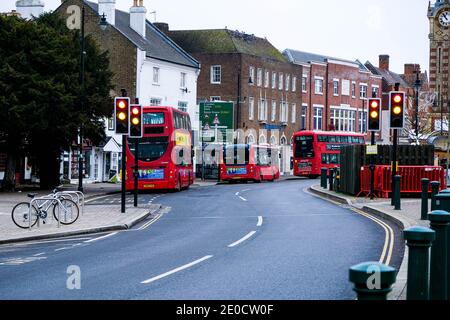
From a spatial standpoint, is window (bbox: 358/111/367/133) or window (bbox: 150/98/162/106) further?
window (bbox: 358/111/367/133)

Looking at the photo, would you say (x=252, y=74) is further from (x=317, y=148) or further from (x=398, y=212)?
(x=398, y=212)

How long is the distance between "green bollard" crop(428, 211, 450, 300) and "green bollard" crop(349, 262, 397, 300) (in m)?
3.53

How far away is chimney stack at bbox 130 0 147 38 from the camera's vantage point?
68688 millimetres

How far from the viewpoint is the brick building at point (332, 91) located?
93.0 m

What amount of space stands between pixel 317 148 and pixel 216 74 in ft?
61.6

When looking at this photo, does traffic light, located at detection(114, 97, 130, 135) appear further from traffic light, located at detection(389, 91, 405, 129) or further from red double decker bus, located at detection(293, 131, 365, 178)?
red double decker bus, located at detection(293, 131, 365, 178)

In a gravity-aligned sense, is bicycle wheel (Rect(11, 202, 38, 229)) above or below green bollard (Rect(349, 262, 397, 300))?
below

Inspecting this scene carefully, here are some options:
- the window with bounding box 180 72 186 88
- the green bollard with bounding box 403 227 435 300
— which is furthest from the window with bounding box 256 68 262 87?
the green bollard with bounding box 403 227 435 300

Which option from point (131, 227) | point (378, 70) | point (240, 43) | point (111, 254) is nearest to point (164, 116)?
point (131, 227)

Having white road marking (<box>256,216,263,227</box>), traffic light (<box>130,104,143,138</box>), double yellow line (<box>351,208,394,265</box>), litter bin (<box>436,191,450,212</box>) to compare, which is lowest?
white road marking (<box>256,216,263,227</box>)

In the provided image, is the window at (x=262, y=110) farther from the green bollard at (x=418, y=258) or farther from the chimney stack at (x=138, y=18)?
the green bollard at (x=418, y=258)

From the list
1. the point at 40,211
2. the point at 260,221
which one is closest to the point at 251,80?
the point at 260,221

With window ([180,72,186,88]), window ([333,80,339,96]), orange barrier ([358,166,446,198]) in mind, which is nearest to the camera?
orange barrier ([358,166,446,198])

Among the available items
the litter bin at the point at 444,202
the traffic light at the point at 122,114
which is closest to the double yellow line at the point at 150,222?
the traffic light at the point at 122,114
